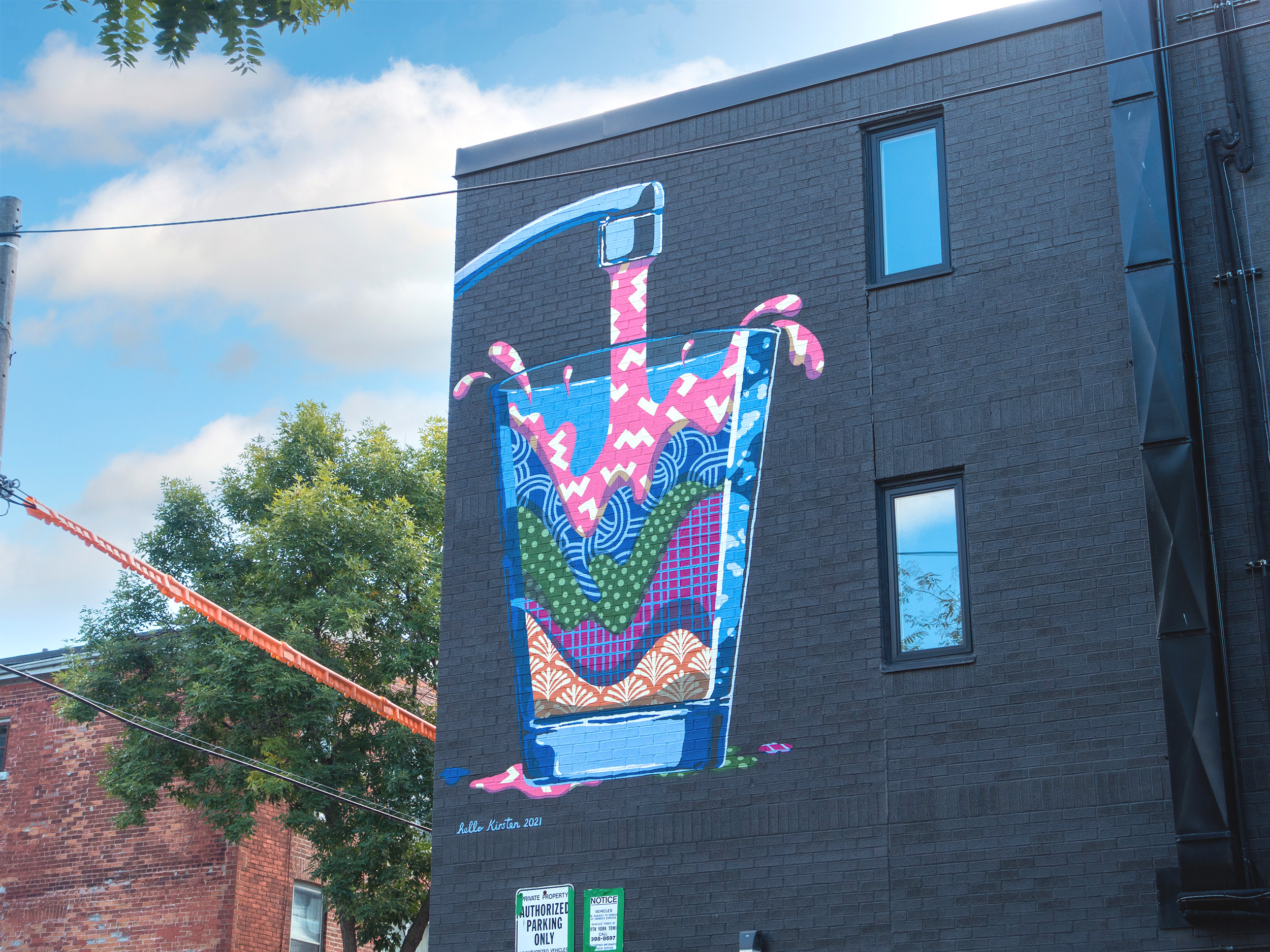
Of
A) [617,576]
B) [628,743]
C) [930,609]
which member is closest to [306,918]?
[628,743]

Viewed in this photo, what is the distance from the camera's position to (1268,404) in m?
10.5

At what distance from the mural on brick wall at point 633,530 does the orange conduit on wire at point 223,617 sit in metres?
1.80

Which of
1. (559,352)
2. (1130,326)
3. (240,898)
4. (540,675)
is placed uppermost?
(559,352)

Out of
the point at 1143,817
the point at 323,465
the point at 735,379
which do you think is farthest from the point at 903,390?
the point at 323,465

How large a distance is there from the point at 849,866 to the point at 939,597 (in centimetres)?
224

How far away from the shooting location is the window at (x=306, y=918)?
23.3m

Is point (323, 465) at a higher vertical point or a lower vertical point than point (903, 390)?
higher

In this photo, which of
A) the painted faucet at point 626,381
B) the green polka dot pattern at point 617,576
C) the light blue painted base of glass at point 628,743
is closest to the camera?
the light blue painted base of glass at point 628,743

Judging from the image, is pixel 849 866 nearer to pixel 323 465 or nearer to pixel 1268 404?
pixel 1268 404

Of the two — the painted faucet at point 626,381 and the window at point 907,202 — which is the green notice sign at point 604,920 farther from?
the window at point 907,202

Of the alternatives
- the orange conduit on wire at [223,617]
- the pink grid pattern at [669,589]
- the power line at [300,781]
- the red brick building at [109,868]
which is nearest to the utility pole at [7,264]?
the orange conduit on wire at [223,617]

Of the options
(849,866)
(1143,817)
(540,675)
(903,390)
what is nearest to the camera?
(1143,817)

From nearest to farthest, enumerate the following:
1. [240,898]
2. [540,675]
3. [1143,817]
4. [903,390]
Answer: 1. [1143,817]
2. [903,390]
3. [540,675]
4. [240,898]

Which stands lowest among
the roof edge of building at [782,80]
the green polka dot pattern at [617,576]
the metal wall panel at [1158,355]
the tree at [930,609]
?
the tree at [930,609]
